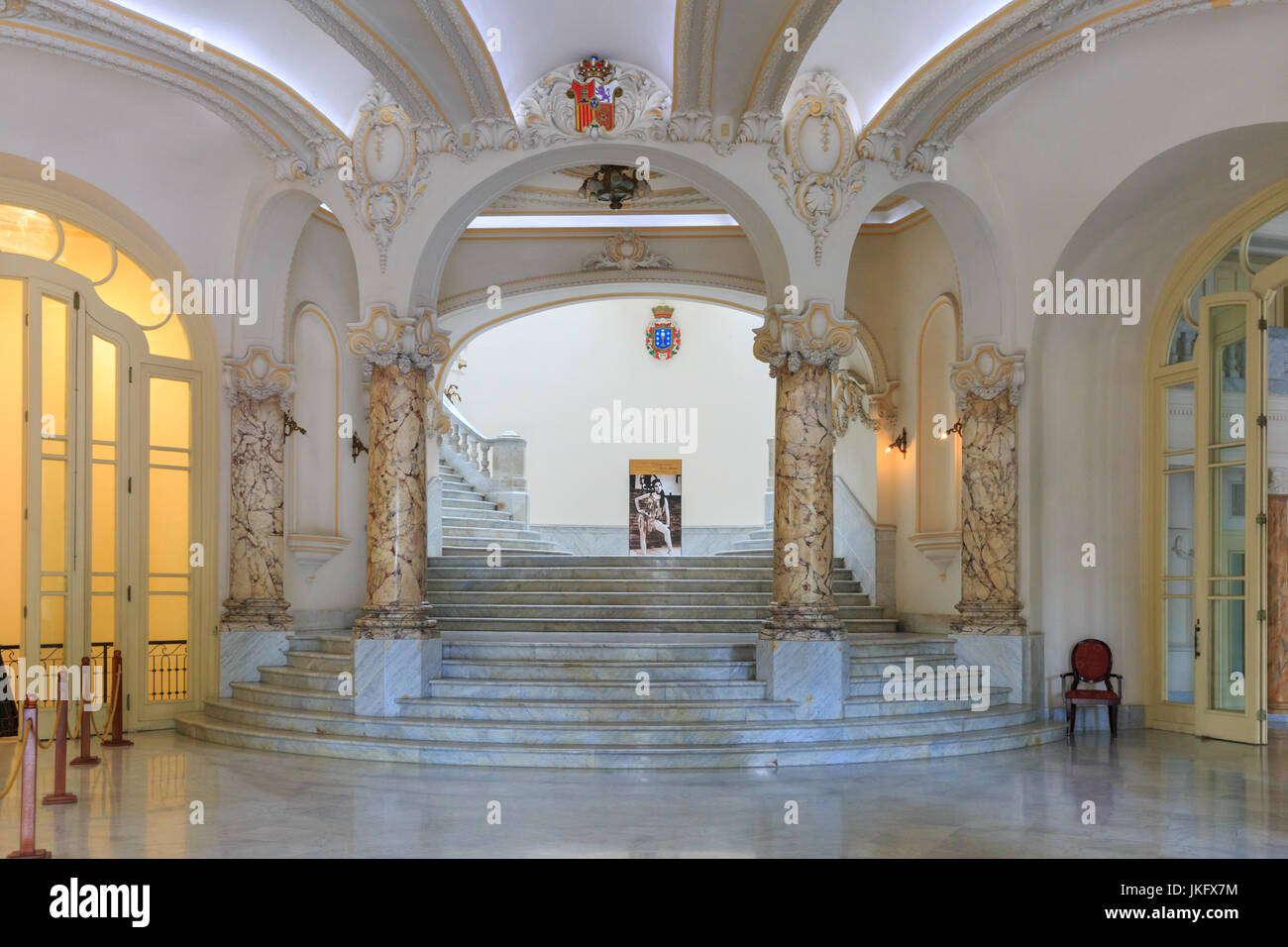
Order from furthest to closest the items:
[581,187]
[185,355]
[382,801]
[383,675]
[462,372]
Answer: [462,372] < [581,187] < [185,355] < [383,675] < [382,801]

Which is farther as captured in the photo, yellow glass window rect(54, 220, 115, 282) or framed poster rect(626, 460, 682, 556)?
framed poster rect(626, 460, 682, 556)

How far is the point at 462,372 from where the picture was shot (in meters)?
18.9

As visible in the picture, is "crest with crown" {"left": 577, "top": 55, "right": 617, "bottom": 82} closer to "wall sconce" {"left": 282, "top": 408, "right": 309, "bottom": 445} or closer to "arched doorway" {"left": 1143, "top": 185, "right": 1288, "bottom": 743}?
"wall sconce" {"left": 282, "top": 408, "right": 309, "bottom": 445}

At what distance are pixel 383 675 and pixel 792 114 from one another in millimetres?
5356

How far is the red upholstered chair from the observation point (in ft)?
31.9

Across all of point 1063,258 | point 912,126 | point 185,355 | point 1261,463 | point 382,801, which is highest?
point 912,126

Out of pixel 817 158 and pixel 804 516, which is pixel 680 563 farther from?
pixel 817 158

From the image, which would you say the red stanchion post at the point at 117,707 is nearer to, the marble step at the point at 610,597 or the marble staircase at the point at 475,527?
the marble step at the point at 610,597

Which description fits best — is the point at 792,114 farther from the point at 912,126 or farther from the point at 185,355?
the point at 185,355

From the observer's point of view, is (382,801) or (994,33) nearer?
(382,801)

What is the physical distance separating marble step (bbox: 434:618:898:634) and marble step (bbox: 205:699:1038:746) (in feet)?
8.92

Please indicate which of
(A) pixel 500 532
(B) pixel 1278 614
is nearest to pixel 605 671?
(B) pixel 1278 614

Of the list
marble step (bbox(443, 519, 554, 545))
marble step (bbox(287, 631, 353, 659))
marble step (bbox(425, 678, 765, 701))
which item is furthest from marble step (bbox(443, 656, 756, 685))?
marble step (bbox(443, 519, 554, 545))

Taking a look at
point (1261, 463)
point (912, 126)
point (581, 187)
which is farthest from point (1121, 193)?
point (581, 187)
